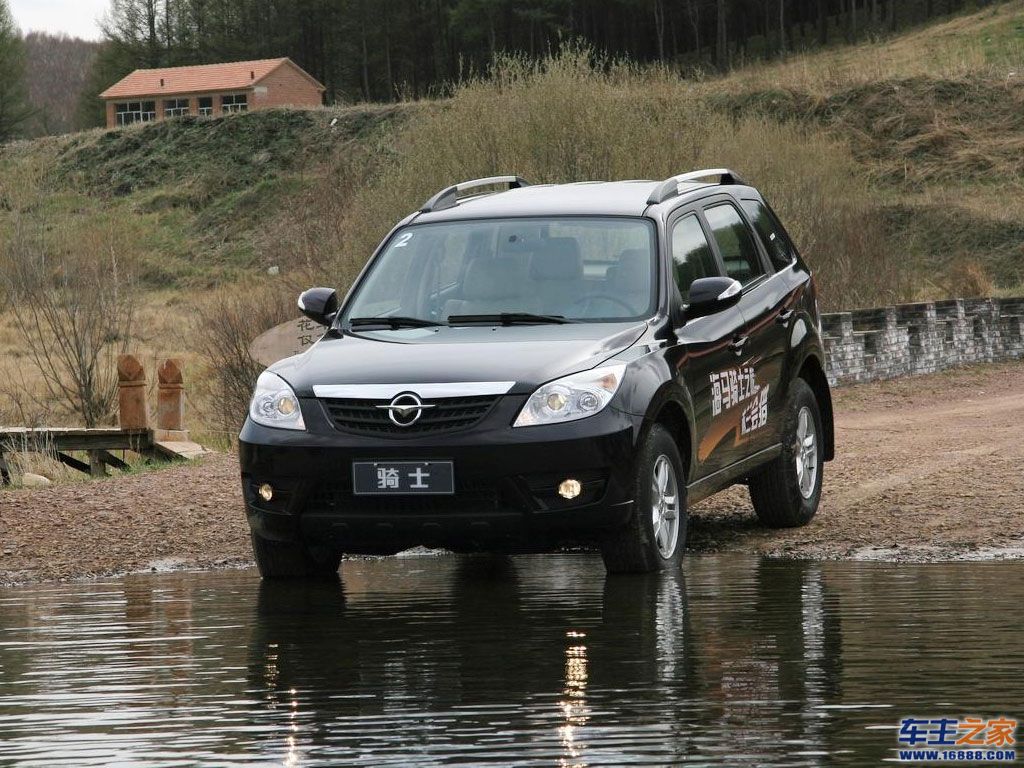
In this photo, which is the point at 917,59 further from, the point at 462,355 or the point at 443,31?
the point at 462,355

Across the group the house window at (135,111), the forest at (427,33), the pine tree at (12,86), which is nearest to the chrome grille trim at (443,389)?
the forest at (427,33)

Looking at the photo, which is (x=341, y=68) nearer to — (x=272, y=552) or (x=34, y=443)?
(x=34, y=443)

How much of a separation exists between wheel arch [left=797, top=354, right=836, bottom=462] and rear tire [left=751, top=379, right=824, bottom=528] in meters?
0.19

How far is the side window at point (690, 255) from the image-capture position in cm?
887

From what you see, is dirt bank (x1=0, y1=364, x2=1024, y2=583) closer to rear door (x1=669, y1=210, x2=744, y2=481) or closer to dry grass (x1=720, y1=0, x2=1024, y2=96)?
rear door (x1=669, y1=210, x2=744, y2=481)

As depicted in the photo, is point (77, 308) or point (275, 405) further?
point (77, 308)

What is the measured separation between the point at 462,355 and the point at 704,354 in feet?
4.58

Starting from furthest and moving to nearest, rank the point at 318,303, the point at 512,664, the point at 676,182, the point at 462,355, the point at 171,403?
1. the point at 171,403
2. the point at 676,182
3. the point at 318,303
4. the point at 462,355
5. the point at 512,664

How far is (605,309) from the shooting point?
8508 millimetres

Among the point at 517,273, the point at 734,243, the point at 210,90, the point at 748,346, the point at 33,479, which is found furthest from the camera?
the point at 210,90

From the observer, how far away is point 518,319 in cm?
843

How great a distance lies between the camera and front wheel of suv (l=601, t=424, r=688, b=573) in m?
7.81

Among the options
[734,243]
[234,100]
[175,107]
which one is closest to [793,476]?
[734,243]

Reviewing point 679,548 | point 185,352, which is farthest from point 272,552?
point 185,352
